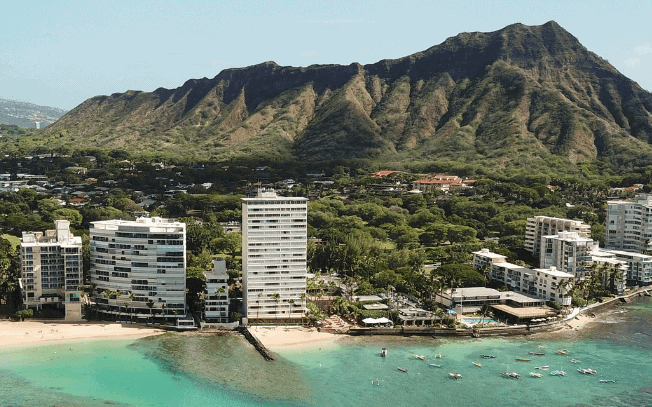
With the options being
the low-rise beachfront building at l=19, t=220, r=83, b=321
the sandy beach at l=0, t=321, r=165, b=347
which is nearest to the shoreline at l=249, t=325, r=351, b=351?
the sandy beach at l=0, t=321, r=165, b=347

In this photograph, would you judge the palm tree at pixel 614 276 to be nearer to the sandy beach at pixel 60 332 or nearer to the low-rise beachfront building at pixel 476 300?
the low-rise beachfront building at pixel 476 300

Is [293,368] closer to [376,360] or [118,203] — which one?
[376,360]

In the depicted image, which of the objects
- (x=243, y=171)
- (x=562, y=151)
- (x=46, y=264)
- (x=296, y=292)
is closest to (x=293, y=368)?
(x=296, y=292)

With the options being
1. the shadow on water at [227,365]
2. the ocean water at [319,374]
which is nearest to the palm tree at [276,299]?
the shadow on water at [227,365]

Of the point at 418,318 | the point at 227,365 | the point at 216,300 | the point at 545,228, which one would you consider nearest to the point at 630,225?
the point at 545,228

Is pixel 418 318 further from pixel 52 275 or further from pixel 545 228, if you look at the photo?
pixel 52 275

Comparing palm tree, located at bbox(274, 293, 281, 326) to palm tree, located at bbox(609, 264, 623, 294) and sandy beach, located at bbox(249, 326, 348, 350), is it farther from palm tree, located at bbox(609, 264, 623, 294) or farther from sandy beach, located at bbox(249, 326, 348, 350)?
palm tree, located at bbox(609, 264, 623, 294)
